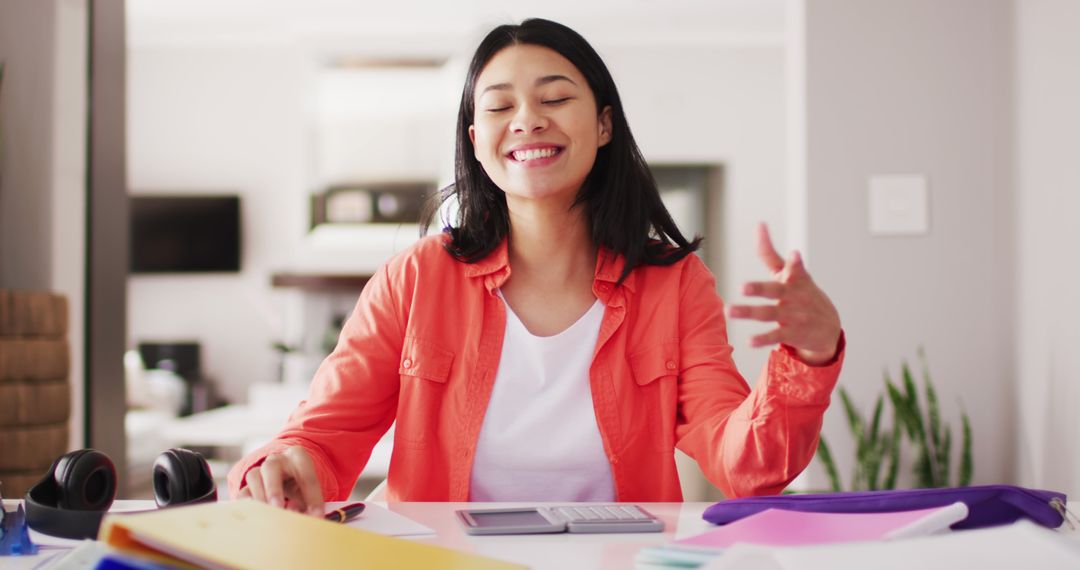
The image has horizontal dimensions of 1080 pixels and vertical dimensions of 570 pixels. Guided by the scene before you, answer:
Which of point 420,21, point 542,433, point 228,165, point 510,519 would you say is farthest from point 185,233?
point 510,519

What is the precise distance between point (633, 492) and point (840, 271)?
1.42 meters

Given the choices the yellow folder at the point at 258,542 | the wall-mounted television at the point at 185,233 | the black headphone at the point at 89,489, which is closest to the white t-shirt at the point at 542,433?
the black headphone at the point at 89,489

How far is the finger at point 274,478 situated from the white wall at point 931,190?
1.94m

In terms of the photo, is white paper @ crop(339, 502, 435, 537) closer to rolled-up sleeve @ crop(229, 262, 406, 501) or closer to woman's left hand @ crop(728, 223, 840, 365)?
rolled-up sleeve @ crop(229, 262, 406, 501)

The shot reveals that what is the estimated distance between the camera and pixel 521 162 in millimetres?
1490

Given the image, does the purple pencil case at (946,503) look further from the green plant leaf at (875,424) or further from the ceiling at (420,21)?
the ceiling at (420,21)

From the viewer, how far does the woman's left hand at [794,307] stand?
37.6 inches

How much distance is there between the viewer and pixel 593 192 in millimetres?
1656

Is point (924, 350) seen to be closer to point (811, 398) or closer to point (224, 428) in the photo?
point (811, 398)

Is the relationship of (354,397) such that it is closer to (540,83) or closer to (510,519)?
(510,519)

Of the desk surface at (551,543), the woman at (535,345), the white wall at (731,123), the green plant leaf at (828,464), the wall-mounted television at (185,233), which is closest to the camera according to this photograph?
the desk surface at (551,543)

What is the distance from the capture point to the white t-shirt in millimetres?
1410

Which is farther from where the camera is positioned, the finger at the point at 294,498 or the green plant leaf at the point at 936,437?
the green plant leaf at the point at 936,437

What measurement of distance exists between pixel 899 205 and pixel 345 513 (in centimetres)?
209
